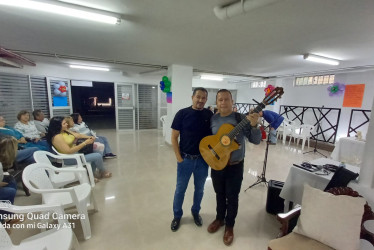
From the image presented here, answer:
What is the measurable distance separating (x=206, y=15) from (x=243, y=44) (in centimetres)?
125

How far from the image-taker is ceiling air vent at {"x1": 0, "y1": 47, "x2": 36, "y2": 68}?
3586 millimetres

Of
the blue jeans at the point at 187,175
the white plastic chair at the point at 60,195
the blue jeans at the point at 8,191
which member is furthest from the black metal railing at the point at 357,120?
the blue jeans at the point at 8,191

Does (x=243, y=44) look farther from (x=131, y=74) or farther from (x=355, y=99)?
(x=131, y=74)

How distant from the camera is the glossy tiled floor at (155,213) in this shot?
1.67m

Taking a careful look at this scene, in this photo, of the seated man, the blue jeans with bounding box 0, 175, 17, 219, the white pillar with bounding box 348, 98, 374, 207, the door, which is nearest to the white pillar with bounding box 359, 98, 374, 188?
the white pillar with bounding box 348, 98, 374, 207

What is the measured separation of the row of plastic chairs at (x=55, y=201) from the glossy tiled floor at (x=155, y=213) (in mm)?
227

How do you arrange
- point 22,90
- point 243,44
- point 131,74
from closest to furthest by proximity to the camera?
point 243,44 → point 22,90 → point 131,74

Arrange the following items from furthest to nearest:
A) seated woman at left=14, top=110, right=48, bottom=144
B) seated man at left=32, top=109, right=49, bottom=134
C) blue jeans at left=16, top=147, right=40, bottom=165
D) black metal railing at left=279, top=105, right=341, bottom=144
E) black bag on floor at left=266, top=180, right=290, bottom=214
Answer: black metal railing at left=279, top=105, right=341, bottom=144 < seated man at left=32, top=109, right=49, bottom=134 < seated woman at left=14, top=110, right=48, bottom=144 < blue jeans at left=16, top=147, right=40, bottom=165 < black bag on floor at left=266, top=180, right=290, bottom=214

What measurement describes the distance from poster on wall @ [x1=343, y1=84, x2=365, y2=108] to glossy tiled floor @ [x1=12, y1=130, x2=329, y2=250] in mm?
3164

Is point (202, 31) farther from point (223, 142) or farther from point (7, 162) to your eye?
point (7, 162)

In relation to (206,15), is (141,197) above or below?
below

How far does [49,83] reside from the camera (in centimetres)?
543

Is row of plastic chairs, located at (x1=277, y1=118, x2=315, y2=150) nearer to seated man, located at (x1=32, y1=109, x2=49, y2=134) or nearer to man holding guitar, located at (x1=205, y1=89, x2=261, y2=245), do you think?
man holding guitar, located at (x1=205, y1=89, x2=261, y2=245)

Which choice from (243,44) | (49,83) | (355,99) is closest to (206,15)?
(243,44)
